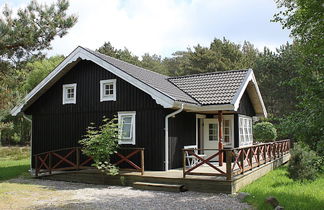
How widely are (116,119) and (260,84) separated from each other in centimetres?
2673

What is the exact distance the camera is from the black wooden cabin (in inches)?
499

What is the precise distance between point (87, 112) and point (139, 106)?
2788 millimetres

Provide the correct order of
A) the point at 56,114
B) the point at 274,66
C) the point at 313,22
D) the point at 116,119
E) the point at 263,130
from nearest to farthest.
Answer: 1. the point at 313,22
2. the point at 116,119
3. the point at 56,114
4. the point at 263,130
5. the point at 274,66

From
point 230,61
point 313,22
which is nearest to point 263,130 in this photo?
point 313,22

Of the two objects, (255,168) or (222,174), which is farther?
(255,168)

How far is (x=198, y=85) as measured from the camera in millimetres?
15617

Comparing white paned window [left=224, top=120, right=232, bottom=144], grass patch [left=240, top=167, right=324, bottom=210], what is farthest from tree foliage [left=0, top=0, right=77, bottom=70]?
white paned window [left=224, top=120, right=232, bottom=144]

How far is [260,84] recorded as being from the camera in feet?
120

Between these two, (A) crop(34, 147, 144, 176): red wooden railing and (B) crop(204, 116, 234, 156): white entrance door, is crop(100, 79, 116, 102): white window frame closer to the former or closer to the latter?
(A) crop(34, 147, 144, 176): red wooden railing

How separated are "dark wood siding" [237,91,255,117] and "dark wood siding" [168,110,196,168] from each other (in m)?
2.69

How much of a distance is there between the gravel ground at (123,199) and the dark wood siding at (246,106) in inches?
275

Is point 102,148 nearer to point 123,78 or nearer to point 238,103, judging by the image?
point 123,78

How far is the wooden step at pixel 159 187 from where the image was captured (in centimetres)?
1045

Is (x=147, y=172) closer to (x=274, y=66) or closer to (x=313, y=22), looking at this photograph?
(x=313, y=22)
